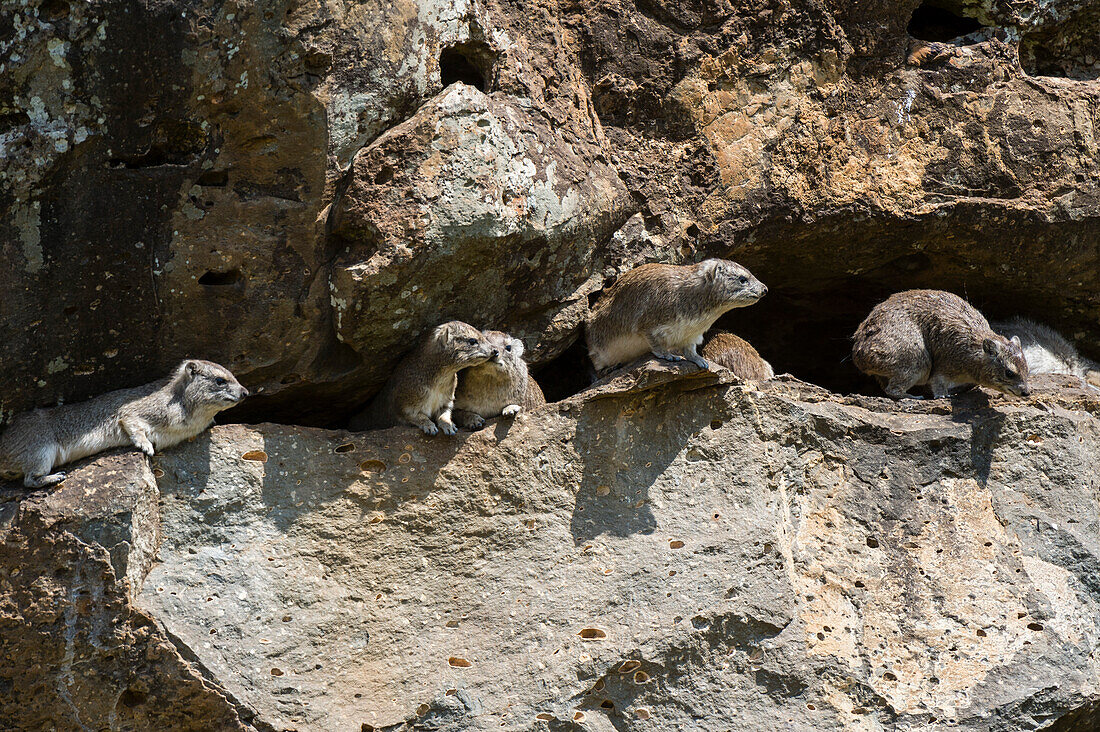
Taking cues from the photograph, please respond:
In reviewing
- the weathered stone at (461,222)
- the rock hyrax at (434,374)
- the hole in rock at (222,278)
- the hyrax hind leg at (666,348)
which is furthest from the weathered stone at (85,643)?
the hyrax hind leg at (666,348)

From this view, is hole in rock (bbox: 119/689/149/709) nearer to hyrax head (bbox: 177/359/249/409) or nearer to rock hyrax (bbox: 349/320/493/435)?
hyrax head (bbox: 177/359/249/409)

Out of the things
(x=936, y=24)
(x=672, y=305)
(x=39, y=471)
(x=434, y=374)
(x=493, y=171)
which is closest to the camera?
(x=39, y=471)

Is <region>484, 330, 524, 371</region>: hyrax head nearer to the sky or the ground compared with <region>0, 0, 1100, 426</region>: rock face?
nearer to the ground

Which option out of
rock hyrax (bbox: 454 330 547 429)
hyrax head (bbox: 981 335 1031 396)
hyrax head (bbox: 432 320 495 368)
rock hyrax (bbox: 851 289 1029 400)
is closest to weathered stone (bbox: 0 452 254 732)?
hyrax head (bbox: 432 320 495 368)

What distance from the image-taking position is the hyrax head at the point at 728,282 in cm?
852

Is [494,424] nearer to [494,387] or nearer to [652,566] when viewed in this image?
[494,387]

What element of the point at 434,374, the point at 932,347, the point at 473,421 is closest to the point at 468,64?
the point at 434,374

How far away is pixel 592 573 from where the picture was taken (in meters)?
7.84

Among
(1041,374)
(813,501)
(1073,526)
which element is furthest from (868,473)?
(1041,374)

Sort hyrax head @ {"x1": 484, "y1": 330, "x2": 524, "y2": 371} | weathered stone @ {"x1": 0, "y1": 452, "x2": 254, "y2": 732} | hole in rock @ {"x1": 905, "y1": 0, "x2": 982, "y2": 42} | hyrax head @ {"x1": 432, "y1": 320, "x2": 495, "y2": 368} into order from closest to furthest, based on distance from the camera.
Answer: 1. weathered stone @ {"x1": 0, "y1": 452, "x2": 254, "y2": 732}
2. hyrax head @ {"x1": 432, "y1": 320, "x2": 495, "y2": 368}
3. hyrax head @ {"x1": 484, "y1": 330, "x2": 524, "y2": 371}
4. hole in rock @ {"x1": 905, "y1": 0, "x2": 982, "y2": 42}

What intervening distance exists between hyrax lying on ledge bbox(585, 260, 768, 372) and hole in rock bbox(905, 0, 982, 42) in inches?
127

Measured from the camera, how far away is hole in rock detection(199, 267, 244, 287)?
25.1 feet

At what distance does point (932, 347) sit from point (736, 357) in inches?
62.3

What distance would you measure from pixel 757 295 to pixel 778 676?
2862 mm
